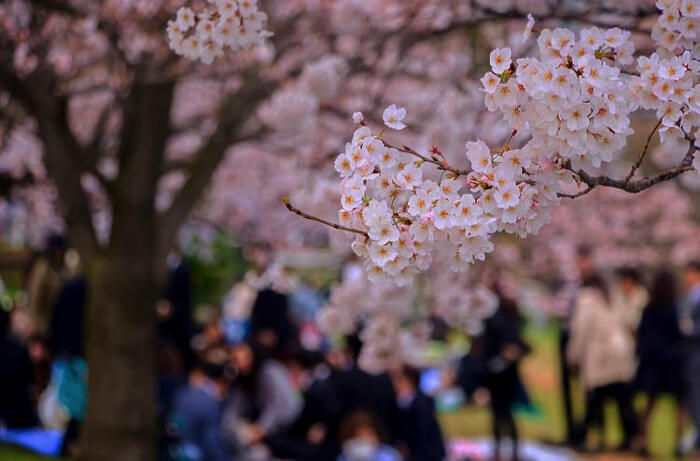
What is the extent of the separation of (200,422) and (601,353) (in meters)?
3.95

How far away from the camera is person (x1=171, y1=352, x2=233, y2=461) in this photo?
591 cm

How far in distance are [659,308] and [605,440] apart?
1.60 meters

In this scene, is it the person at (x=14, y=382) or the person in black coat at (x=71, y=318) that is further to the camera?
the person in black coat at (x=71, y=318)

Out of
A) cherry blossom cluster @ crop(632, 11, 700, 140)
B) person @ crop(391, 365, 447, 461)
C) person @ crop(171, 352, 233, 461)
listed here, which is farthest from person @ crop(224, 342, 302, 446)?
cherry blossom cluster @ crop(632, 11, 700, 140)

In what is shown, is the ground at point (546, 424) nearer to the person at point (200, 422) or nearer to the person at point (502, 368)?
the person at point (502, 368)

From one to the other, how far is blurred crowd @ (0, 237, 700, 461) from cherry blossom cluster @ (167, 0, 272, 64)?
9.37 feet

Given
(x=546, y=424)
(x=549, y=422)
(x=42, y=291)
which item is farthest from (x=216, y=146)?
(x=549, y=422)

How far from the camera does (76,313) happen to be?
7527 mm

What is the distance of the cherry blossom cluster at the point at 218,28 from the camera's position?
3088 mm

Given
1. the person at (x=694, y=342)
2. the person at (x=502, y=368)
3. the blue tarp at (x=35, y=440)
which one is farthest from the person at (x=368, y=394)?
the person at (x=694, y=342)

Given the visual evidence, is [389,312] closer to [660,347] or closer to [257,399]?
[257,399]

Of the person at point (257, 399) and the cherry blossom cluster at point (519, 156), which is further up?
the cherry blossom cluster at point (519, 156)

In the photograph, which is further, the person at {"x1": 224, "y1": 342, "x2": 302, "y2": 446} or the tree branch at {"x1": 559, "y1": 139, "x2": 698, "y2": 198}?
→ the person at {"x1": 224, "y1": 342, "x2": 302, "y2": 446}

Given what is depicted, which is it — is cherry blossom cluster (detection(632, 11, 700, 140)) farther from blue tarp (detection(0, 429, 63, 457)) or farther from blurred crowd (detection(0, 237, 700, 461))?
blue tarp (detection(0, 429, 63, 457))
